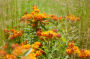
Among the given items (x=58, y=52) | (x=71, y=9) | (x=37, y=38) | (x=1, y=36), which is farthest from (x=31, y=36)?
(x=71, y=9)

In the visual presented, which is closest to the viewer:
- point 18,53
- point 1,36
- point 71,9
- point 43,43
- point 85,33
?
point 18,53

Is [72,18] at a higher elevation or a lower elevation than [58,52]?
higher

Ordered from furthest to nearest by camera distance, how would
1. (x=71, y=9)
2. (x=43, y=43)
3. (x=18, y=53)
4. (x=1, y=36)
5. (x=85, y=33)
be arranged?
(x=71, y=9), (x=85, y=33), (x=43, y=43), (x=1, y=36), (x=18, y=53)

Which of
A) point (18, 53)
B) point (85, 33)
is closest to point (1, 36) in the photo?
point (18, 53)

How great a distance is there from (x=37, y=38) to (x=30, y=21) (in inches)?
4.5

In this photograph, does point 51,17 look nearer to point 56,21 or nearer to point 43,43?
point 56,21

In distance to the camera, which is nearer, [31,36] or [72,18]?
[31,36]

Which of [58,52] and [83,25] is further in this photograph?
[83,25]

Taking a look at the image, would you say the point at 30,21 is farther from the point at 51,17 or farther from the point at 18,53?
the point at 18,53

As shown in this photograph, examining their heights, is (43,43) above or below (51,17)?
below

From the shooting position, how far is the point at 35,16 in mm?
919

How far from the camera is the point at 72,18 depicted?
1080 mm

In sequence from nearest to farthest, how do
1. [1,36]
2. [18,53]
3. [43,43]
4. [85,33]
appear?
[18,53]
[1,36]
[43,43]
[85,33]

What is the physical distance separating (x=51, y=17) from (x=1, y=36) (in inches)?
17.7
